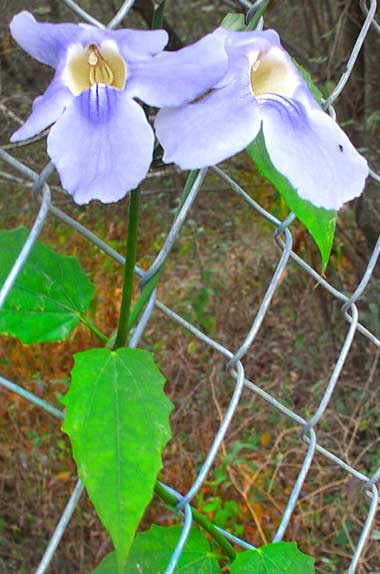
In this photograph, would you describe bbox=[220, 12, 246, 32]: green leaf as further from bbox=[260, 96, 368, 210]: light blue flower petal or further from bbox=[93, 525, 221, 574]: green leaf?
bbox=[93, 525, 221, 574]: green leaf

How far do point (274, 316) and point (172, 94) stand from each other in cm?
287

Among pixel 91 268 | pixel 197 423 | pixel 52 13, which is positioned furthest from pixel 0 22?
pixel 197 423

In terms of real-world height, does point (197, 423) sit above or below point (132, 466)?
below

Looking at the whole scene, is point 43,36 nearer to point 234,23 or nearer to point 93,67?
point 93,67

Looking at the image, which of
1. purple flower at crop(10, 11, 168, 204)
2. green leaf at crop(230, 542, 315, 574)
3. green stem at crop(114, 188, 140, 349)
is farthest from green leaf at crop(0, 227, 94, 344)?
green leaf at crop(230, 542, 315, 574)

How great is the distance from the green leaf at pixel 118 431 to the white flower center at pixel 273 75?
24cm

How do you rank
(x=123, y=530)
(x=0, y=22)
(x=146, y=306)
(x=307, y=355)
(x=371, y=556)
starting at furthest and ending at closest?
1. (x=307, y=355)
2. (x=0, y=22)
3. (x=371, y=556)
4. (x=146, y=306)
5. (x=123, y=530)

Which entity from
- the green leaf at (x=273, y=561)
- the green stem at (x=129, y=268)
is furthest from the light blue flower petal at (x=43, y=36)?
the green leaf at (x=273, y=561)

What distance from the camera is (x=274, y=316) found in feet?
11.1

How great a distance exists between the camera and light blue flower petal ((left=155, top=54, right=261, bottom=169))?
21.3 inches

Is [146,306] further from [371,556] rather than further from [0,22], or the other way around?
[0,22]

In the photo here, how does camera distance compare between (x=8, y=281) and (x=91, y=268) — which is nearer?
(x=8, y=281)

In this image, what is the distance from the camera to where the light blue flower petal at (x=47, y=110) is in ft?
1.73

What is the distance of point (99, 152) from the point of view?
0.52 meters
